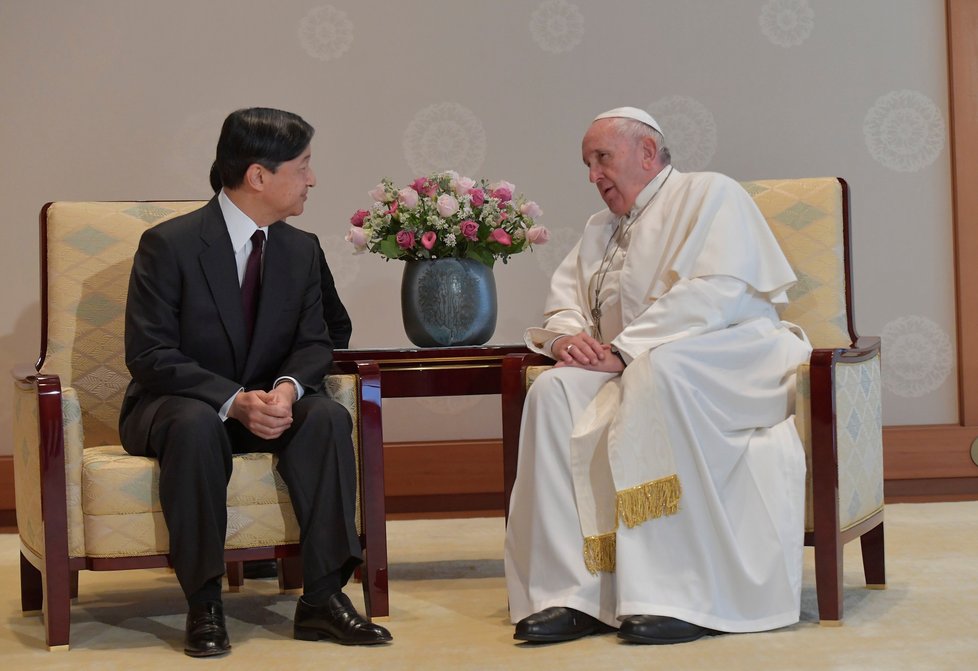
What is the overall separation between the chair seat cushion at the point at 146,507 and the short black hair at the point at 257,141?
0.83 metres

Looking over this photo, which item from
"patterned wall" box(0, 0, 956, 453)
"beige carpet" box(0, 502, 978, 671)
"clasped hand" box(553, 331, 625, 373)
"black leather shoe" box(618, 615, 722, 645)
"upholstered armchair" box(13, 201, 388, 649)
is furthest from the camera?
"patterned wall" box(0, 0, 956, 453)

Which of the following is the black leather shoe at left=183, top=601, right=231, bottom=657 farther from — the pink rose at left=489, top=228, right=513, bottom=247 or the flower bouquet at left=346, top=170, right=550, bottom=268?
the pink rose at left=489, top=228, right=513, bottom=247

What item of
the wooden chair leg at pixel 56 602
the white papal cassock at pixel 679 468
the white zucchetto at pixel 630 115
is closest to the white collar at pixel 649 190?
the white zucchetto at pixel 630 115

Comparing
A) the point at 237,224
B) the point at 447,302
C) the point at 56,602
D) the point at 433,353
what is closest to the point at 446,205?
the point at 447,302

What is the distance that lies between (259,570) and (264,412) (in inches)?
Answer: 47.6

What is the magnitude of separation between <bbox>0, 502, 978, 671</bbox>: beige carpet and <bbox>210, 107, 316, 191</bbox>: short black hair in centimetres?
126

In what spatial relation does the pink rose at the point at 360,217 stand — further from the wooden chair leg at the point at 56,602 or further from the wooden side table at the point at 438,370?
the wooden chair leg at the point at 56,602

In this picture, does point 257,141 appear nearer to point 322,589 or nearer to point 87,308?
point 87,308

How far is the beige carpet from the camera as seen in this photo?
2727 millimetres

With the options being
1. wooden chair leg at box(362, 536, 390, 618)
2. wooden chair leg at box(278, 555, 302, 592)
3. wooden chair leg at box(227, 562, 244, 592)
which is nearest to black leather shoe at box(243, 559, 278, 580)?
wooden chair leg at box(227, 562, 244, 592)

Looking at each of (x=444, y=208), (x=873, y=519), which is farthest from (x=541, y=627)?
(x=444, y=208)

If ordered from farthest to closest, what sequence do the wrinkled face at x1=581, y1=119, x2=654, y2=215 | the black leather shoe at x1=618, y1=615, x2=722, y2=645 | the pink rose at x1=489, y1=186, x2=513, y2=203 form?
the pink rose at x1=489, y1=186, x2=513, y2=203
the wrinkled face at x1=581, y1=119, x2=654, y2=215
the black leather shoe at x1=618, y1=615, x2=722, y2=645

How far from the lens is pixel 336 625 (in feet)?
9.73

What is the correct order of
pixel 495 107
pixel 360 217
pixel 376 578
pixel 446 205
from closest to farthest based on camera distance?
pixel 376 578, pixel 446 205, pixel 360 217, pixel 495 107
